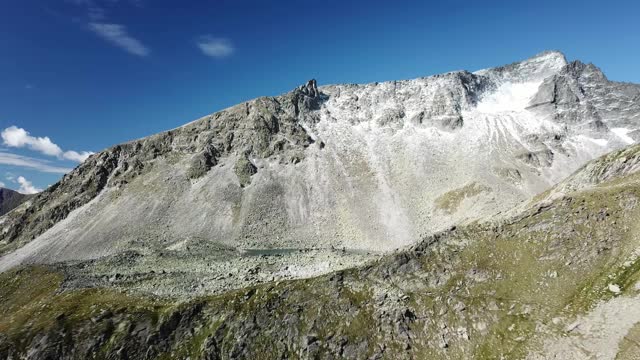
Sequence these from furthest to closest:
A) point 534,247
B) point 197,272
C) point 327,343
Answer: point 197,272, point 534,247, point 327,343

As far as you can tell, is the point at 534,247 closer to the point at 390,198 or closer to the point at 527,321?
the point at 527,321

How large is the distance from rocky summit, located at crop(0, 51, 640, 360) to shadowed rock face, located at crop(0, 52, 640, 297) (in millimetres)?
779

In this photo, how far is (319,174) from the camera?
145625 mm

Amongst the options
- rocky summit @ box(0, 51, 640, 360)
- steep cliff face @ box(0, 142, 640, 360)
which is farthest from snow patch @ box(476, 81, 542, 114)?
steep cliff face @ box(0, 142, 640, 360)

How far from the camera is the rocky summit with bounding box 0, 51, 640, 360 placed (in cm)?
3497

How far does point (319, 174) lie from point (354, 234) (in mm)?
35972

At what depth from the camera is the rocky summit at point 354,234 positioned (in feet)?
115

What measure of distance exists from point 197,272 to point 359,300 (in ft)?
115

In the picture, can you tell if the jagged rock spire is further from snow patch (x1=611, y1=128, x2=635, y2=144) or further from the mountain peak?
snow patch (x1=611, y1=128, x2=635, y2=144)

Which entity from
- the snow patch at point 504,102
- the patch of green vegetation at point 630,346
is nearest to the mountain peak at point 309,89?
the snow patch at point 504,102

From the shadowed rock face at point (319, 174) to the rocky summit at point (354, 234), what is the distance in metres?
0.78

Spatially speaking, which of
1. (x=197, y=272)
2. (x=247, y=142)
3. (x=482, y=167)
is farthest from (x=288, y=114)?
(x=197, y=272)

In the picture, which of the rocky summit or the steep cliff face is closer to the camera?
the steep cliff face

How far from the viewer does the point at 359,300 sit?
3981 cm
